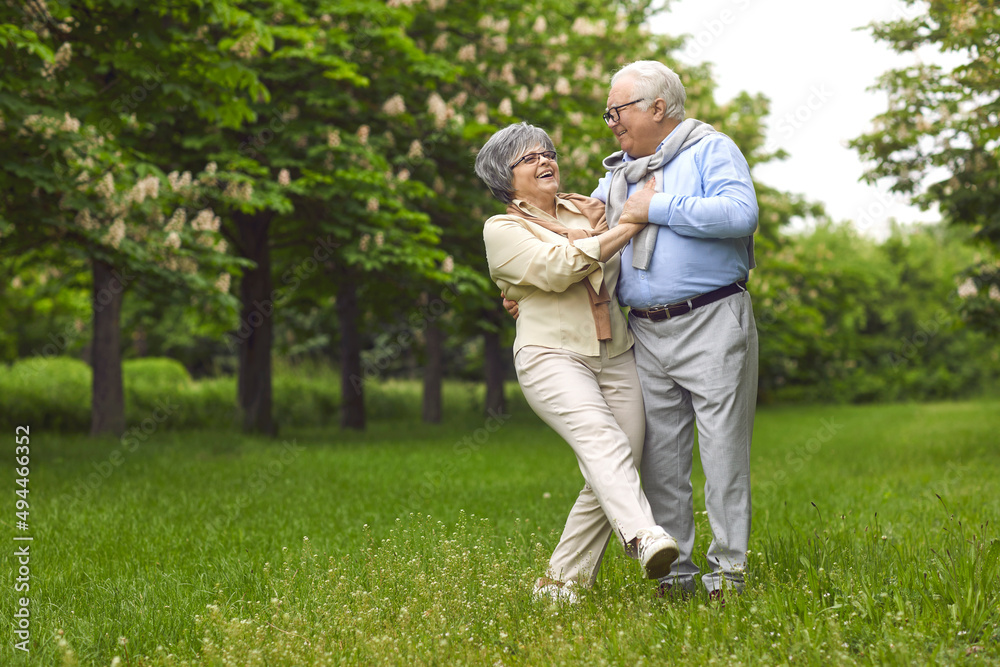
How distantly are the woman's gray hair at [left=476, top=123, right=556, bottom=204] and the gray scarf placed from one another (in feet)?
1.20

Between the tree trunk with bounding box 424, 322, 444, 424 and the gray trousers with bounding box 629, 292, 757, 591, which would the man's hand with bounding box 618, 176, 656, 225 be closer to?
the gray trousers with bounding box 629, 292, 757, 591

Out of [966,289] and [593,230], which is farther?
[966,289]

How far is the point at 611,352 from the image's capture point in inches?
149

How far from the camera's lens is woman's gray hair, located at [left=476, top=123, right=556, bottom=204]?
3.78 metres

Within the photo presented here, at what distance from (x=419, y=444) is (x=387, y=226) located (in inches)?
142

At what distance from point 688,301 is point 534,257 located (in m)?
0.69

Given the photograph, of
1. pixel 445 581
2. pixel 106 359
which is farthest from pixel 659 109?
pixel 106 359

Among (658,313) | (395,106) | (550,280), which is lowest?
(658,313)

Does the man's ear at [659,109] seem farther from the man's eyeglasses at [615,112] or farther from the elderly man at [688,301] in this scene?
the man's eyeglasses at [615,112]

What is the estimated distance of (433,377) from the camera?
764 inches

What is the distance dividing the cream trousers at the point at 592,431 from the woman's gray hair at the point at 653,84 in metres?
1.09

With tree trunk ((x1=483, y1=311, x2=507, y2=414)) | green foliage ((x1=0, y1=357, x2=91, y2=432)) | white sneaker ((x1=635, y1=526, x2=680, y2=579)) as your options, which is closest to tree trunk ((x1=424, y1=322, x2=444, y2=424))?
tree trunk ((x1=483, y1=311, x2=507, y2=414))

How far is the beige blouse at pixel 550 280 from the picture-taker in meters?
3.50

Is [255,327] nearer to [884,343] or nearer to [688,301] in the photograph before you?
[688,301]
